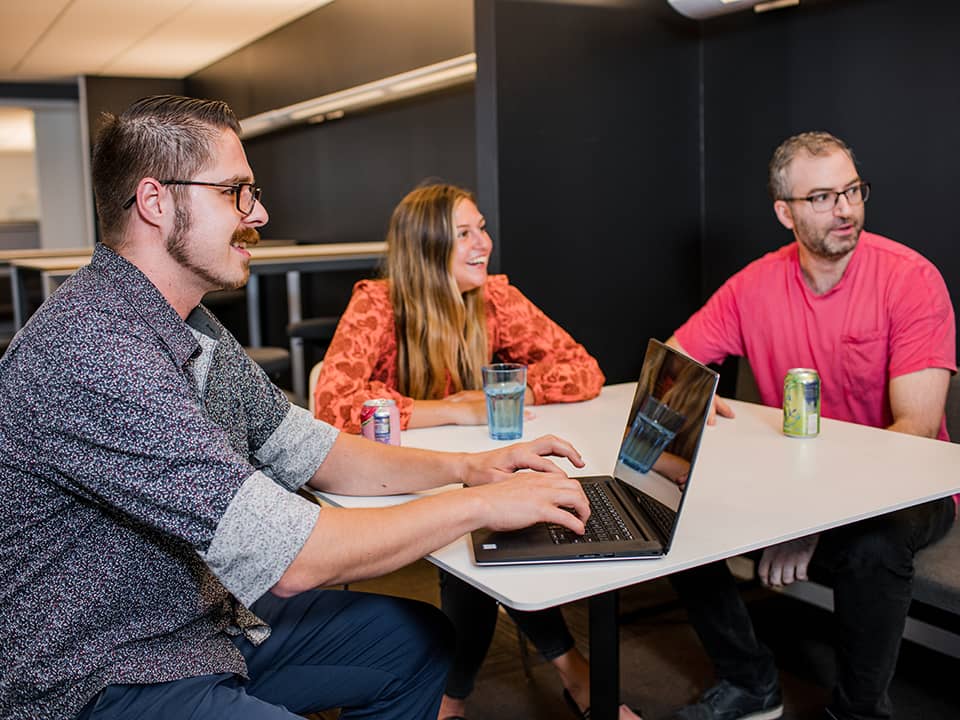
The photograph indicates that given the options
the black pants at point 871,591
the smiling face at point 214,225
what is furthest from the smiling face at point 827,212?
the smiling face at point 214,225

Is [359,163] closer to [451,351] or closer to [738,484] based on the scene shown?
[451,351]

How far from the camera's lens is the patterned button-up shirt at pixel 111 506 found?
1171 millimetres

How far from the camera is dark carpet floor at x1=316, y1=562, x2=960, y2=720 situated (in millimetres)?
2301

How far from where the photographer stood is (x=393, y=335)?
7.70 feet

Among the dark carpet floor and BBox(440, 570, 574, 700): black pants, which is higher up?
BBox(440, 570, 574, 700): black pants

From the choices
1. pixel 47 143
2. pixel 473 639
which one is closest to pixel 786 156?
pixel 473 639

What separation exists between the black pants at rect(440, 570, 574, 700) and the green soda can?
2.02 feet

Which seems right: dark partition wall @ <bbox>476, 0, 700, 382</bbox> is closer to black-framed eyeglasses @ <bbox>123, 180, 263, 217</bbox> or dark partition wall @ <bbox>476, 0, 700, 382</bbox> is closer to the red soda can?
the red soda can

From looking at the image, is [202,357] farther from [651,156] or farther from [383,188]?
[383,188]

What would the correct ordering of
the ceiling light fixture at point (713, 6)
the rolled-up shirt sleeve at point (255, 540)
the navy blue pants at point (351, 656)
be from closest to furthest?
the rolled-up shirt sleeve at point (255, 540)
the navy blue pants at point (351, 656)
the ceiling light fixture at point (713, 6)

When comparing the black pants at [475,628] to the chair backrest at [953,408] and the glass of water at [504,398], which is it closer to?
the glass of water at [504,398]

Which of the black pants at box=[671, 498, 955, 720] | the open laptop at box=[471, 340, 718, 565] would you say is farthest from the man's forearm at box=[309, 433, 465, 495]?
the black pants at box=[671, 498, 955, 720]

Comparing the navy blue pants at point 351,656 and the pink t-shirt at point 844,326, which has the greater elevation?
the pink t-shirt at point 844,326

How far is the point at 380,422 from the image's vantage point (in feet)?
6.00
